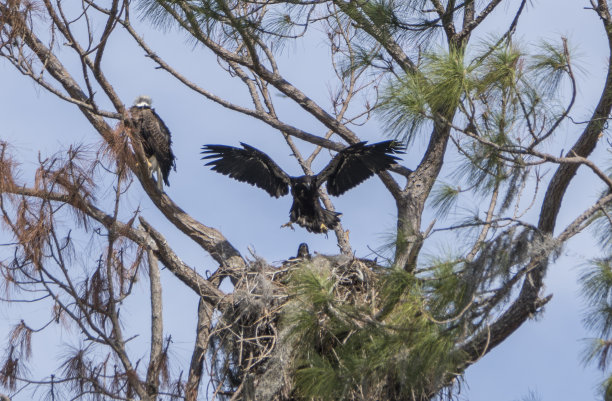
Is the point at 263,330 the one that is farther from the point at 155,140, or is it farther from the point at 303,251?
the point at 155,140

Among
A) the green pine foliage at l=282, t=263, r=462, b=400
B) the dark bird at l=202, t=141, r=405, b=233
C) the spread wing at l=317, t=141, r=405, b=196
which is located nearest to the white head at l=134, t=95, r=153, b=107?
the dark bird at l=202, t=141, r=405, b=233

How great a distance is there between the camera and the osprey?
312 inches

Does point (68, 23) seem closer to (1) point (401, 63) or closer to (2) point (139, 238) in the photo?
(2) point (139, 238)

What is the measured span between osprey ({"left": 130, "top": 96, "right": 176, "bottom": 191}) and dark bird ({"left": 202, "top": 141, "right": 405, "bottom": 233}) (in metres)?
0.38

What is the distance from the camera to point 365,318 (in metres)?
4.48

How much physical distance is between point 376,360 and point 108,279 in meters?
1.77

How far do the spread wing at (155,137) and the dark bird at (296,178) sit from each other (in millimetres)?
380

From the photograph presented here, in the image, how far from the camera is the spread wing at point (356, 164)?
719cm

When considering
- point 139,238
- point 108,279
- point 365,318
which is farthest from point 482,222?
point 139,238

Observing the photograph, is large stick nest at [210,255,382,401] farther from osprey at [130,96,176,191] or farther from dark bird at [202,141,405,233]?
osprey at [130,96,176,191]

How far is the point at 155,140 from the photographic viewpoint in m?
8.09

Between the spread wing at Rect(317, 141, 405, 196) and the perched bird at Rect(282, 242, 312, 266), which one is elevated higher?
the spread wing at Rect(317, 141, 405, 196)

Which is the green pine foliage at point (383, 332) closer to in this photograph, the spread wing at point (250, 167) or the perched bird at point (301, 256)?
the perched bird at point (301, 256)

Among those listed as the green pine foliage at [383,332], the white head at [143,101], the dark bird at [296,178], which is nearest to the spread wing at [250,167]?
the dark bird at [296,178]
